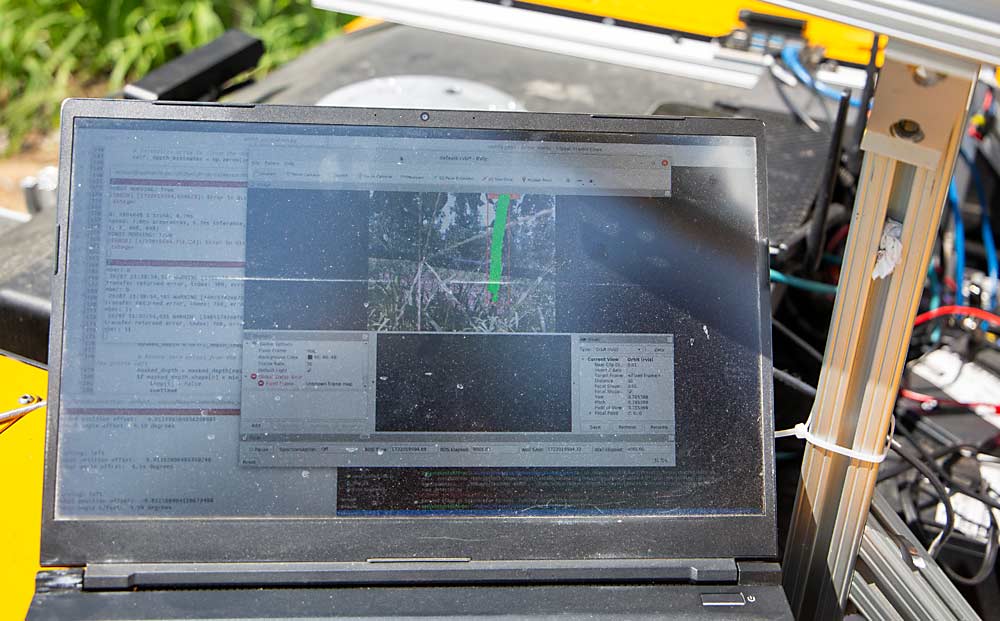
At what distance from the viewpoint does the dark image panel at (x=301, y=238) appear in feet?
2.47

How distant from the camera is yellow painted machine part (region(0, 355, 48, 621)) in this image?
75 centimetres

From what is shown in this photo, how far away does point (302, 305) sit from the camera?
750 millimetres

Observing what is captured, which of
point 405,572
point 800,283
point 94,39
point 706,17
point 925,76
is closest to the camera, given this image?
point 925,76

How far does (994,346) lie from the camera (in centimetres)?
111

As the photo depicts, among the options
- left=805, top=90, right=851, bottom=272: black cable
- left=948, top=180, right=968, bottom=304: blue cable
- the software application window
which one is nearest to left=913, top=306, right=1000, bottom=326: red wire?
left=948, top=180, right=968, bottom=304: blue cable

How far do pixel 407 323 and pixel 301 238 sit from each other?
11cm

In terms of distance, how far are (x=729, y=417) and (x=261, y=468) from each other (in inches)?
14.6

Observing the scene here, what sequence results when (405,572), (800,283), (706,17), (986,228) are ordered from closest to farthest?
(405,572) → (800,283) → (986,228) → (706,17)

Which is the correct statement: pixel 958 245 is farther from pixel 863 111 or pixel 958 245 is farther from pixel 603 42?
pixel 603 42

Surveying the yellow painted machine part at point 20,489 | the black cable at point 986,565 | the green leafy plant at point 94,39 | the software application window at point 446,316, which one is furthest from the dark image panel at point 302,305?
the green leafy plant at point 94,39

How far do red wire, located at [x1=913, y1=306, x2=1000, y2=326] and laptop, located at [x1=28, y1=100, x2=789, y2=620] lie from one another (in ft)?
1.45

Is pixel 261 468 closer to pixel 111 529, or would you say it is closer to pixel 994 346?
pixel 111 529

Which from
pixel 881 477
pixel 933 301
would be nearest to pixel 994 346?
pixel 933 301

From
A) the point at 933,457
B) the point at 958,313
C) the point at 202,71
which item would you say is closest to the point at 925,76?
the point at 933,457
